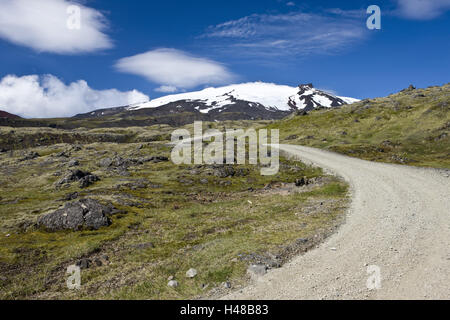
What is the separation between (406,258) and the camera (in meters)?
17.3

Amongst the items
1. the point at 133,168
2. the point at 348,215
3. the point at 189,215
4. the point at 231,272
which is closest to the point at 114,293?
the point at 231,272

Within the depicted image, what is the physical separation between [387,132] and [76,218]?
271ft

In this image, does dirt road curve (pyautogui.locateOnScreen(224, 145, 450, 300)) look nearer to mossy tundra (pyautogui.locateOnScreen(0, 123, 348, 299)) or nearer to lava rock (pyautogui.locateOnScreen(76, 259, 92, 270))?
mossy tundra (pyautogui.locateOnScreen(0, 123, 348, 299))

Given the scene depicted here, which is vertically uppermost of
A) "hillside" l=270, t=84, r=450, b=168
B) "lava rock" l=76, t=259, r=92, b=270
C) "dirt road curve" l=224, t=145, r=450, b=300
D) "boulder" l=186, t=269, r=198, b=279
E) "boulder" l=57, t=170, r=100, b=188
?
"hillside" l=270, t=84, r=450, b=168

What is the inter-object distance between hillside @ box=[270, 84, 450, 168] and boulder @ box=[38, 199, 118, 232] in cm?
5170

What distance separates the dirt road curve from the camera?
564 inches

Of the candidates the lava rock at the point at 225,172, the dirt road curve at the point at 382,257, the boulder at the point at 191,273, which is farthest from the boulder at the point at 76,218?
the lava rock at the point at 225,172

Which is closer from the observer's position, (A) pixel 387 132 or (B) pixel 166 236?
(B) pixel 166 236

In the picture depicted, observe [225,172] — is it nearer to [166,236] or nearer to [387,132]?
[166,236]

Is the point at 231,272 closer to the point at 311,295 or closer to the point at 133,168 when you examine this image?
the point at 311,295

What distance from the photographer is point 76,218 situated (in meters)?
27.6

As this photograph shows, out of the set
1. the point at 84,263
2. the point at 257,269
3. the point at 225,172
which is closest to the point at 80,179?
the point at 225,172

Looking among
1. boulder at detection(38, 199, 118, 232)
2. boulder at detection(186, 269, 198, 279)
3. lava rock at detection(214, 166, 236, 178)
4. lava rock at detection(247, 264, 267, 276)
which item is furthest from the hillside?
boulder at detection(38, 199, 118, 232)

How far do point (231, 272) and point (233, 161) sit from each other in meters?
47.8
